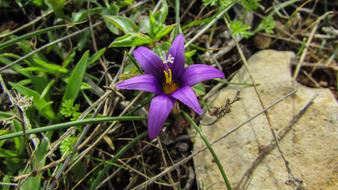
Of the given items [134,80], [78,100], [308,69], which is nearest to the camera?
[134,80]

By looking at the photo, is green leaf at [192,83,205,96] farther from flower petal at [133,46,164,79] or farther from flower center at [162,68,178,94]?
flower petal at [133,46,164,79]

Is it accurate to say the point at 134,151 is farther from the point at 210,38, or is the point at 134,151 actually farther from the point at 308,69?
the point at 308,69

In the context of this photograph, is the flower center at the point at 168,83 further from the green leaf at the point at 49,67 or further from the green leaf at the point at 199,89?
the green leaf at the point at 49,67

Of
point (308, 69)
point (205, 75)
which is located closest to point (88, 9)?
point (205, 75)

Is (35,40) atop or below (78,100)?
atop

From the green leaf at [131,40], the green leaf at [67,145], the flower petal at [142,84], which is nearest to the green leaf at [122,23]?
the green leaf at [131,40]

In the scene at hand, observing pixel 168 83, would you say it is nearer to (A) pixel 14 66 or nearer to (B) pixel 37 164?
(B) pixel 37 164

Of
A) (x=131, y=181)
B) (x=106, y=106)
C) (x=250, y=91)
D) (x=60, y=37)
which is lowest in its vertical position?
(x=131, y=181)

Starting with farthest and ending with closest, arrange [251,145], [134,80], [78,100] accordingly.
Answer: [78,100] → [251,145] → [134,80]

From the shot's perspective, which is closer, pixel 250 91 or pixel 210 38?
pixel 250 91
